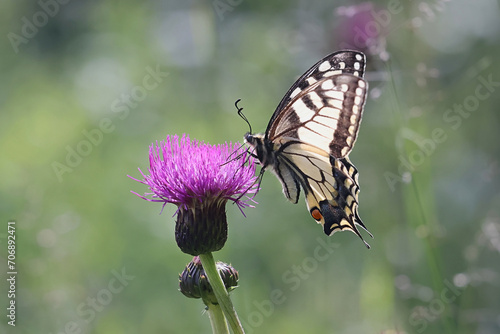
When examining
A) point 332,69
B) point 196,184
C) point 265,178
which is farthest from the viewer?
point 265,178

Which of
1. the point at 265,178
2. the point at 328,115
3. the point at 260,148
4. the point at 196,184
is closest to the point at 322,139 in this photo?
the point at 328,115

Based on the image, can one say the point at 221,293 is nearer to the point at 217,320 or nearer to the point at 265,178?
the point at 217,320

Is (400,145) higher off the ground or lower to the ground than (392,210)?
lower

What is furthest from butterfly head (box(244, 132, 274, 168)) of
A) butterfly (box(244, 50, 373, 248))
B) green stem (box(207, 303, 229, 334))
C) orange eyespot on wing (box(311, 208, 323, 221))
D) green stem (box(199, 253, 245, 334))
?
green stem (box(207, 303, 229, 334))

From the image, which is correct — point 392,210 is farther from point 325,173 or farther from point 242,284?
point 325,173

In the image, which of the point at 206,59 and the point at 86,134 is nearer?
the point at 206,59

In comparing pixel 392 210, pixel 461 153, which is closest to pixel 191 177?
pixel 392 210
